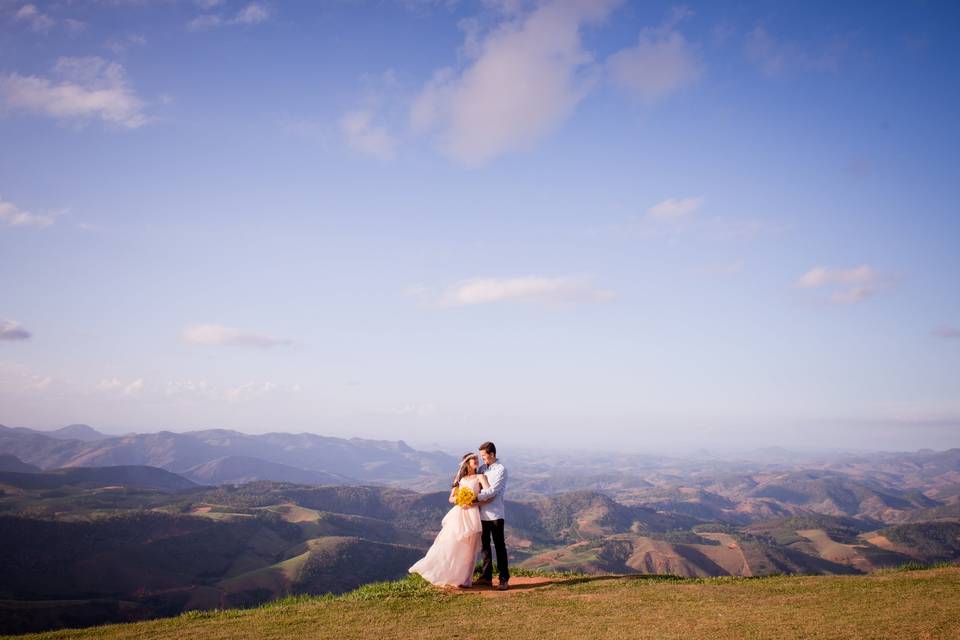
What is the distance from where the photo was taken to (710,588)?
14141 millimetres

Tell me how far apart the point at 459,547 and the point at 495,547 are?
101cm

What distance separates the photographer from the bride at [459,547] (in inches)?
554

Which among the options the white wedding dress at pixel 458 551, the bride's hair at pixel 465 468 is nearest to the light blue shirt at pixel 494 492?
the white wedding dress at pixel 458 551

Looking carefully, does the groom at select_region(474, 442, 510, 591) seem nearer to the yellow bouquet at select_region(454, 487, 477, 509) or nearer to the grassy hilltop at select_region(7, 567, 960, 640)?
the yellow bouquet at select_region(454, 487, 477, 509)

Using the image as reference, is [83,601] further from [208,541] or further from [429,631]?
[429,631]

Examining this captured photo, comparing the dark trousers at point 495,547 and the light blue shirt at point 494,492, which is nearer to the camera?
the light blue shirt at point 494,492

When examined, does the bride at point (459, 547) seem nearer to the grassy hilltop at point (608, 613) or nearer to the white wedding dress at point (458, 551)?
the white wedding dress at point (458, 551)

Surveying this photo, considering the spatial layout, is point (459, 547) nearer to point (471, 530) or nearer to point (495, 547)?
point (471, 530)

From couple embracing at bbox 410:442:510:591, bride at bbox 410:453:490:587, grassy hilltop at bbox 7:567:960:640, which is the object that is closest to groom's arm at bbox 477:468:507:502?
couple embracing at bbox 410:442:510:591

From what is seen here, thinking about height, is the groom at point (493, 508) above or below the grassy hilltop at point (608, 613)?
above

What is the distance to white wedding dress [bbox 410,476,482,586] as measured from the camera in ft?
46.2

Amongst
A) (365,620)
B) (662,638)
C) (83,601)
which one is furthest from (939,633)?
(83,601)

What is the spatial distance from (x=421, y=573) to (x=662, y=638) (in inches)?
274

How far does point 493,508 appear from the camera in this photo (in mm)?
14148
